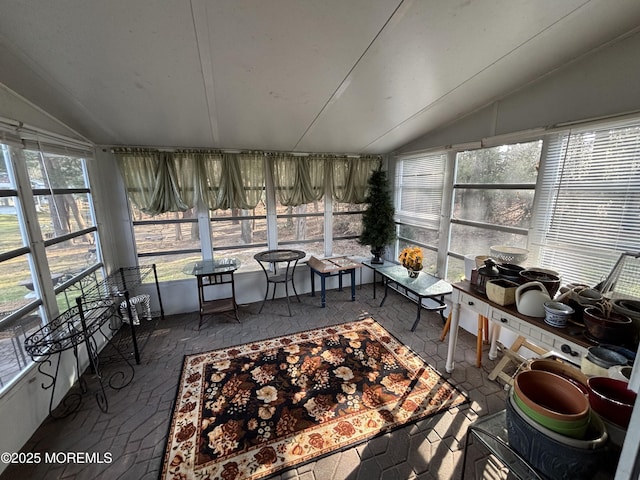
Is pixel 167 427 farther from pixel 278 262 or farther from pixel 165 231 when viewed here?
pixel 165 231

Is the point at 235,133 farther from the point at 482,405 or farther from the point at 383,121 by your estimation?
the point at 482,405

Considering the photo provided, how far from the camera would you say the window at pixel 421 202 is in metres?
3.56

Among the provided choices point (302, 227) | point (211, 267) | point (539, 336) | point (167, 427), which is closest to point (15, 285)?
point (167, 427)

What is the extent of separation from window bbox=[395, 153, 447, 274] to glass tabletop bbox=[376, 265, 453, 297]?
0.36 metres

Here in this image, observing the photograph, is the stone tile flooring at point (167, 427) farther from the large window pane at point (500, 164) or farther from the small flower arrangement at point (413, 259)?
the large window pane at point (500, 164)

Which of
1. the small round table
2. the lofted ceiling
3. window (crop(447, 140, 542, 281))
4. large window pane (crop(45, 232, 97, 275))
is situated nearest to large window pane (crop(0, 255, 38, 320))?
large window pane (crop(45, 232, 97, 275))

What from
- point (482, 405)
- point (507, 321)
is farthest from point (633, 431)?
point (482, 405)

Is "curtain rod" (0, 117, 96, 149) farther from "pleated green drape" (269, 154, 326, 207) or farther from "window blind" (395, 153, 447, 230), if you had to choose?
"window blind" (395, 153, 447, 230)

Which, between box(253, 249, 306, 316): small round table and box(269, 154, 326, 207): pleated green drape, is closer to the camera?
box(253, 249, 306, 316): small round table

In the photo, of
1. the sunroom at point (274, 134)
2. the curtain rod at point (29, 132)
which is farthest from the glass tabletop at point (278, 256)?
the curtain rod at point (29, 132)

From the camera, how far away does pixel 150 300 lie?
359cm

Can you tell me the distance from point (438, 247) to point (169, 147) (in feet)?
12.5

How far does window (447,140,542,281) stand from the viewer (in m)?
2.50

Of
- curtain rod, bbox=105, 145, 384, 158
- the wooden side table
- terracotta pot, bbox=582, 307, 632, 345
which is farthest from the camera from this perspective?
the wooden side table
